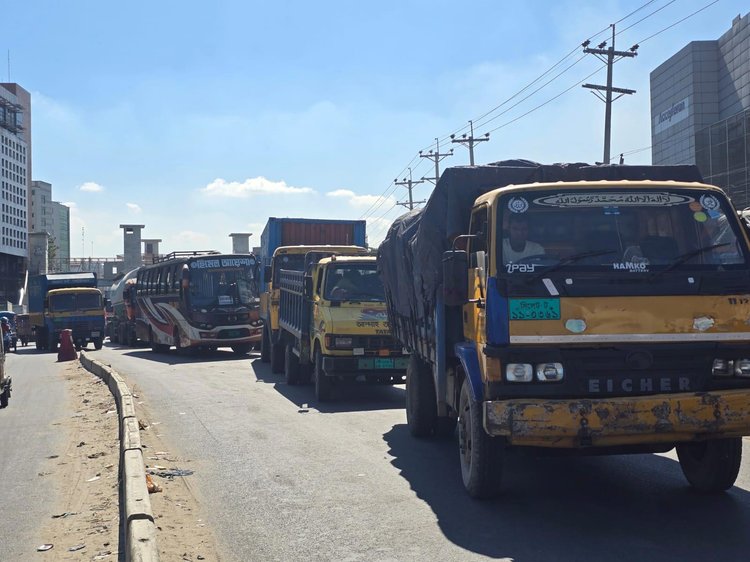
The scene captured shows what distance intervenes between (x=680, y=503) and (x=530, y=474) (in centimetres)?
158

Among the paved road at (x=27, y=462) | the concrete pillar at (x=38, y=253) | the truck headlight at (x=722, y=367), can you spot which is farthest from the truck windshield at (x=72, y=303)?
the concrete pillar at (x=38, y=253)

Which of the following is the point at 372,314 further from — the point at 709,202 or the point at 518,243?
the point at 709,202

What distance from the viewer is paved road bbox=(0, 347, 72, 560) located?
6.65 metres

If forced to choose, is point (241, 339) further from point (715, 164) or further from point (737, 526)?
point (715, 164)

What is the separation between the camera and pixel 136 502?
20.8 ft

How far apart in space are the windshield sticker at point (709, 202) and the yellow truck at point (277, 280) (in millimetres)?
12196

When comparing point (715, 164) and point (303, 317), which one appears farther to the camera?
point (715, 164)

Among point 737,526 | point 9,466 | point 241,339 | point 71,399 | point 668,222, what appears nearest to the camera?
point 737,526

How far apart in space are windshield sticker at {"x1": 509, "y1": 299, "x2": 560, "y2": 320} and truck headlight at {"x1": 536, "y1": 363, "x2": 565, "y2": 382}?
338 mm

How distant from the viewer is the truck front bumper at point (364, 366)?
13258 millimetres

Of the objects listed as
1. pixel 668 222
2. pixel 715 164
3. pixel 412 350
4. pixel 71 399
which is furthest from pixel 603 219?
pixel 715 164

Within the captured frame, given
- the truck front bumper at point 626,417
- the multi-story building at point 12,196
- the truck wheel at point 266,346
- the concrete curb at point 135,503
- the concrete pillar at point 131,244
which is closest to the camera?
the concrete curb at point 135,503

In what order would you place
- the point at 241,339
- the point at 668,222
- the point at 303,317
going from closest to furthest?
the point at 668,222 < the point at 303,317 < the point at 241,339

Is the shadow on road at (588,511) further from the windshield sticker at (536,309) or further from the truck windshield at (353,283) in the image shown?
the truck windshield at (353,283)
